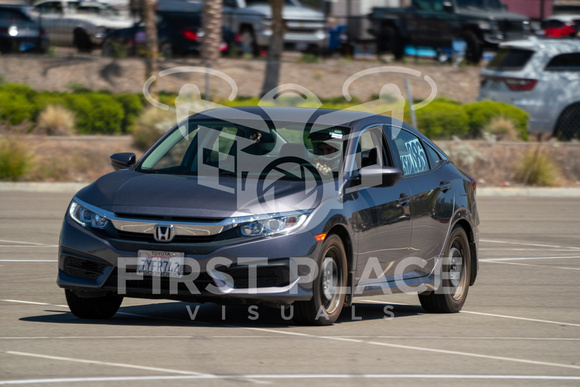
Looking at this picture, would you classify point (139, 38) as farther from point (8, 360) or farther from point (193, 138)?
point (8, 360)

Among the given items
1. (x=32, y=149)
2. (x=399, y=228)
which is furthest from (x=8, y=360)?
(x=32, y=149)

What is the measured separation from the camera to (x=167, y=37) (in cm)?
3678

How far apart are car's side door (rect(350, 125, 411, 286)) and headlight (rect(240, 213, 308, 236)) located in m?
0.73

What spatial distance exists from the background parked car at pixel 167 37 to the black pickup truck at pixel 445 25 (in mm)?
5582

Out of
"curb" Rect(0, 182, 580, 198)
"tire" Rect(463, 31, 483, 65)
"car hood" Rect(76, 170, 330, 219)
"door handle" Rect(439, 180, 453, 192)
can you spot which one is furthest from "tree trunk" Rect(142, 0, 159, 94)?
"car hood" Rect(76, 170, 330, 219)

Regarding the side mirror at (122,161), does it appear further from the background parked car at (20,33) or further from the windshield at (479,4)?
the windshield at (479,4)

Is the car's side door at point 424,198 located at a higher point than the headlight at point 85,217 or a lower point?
lower

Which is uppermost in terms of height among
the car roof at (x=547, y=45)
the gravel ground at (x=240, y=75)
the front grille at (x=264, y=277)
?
the front grille at (x=264, y=277)

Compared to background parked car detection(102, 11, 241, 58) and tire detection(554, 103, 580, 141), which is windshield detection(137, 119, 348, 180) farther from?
background parked car detection(102, 11, 241, 58)

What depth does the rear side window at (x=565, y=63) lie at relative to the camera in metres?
25.1

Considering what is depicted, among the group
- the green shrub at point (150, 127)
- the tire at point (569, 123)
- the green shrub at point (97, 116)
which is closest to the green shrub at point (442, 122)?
the tire at point (569, 123)

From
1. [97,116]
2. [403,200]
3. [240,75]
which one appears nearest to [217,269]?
[403,200]

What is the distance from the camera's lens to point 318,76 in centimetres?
3697

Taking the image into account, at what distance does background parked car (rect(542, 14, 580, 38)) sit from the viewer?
1565 inches
